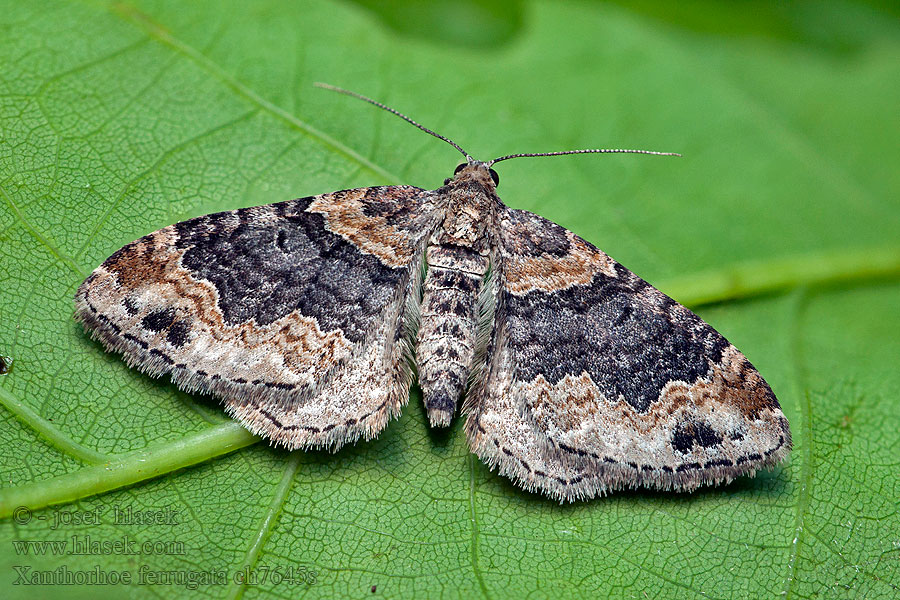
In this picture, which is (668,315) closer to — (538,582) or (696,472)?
(696,472)

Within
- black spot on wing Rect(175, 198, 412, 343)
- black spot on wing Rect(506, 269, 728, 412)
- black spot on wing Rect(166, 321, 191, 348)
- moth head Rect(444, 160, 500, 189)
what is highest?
moth head Rect(444, 160, 500, 189)

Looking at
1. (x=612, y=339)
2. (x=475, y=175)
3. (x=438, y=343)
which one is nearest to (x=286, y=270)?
(x=438, y=343)

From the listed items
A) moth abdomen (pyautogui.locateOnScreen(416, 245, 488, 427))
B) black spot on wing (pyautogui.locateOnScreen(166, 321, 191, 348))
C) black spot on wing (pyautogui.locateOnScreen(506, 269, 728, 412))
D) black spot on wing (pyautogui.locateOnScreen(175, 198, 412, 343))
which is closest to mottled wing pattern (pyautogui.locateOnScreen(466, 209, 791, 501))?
black spot on wing (pyautogui.locateOnScreen(506, 269, 728, 412))

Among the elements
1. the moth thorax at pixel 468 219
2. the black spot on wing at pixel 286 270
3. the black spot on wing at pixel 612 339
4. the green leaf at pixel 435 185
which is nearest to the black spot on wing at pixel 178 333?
the black spot on wing at pixel 286 270

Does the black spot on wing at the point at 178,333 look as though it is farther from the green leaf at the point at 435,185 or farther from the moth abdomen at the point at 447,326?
the moth abdomen at the point at 447,326

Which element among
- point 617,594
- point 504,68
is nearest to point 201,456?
point 617,594

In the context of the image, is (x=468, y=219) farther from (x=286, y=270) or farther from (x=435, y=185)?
(x=286, y=270)

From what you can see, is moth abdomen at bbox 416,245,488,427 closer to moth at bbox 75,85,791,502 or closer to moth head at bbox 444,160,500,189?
moth at bbox 75,85,791,502
